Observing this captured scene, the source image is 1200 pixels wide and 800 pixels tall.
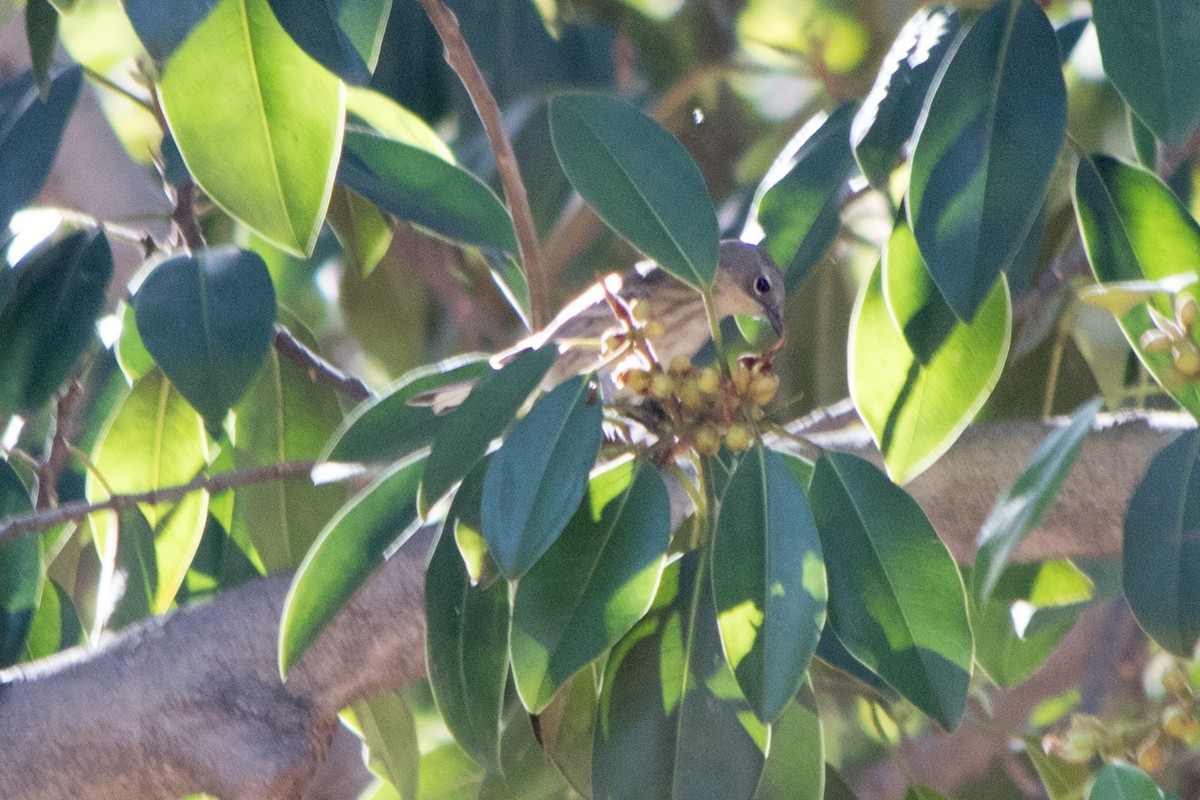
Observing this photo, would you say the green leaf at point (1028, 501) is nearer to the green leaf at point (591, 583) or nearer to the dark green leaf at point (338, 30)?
the green leaf at point (591, 583)

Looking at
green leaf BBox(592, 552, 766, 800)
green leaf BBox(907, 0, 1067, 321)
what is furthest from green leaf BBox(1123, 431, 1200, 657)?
green leaf BBox(592, 552, 766, 800)

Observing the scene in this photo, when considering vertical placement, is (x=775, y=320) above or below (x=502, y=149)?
below

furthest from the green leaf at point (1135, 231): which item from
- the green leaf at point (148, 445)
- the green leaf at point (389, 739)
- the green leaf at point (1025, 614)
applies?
the green leaf at point (148, 445)

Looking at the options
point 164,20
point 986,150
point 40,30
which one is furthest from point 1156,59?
point 40,30

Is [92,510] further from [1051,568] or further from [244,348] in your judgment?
[1051,568]

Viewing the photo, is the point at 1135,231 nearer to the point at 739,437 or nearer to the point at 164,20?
the point at 739,437

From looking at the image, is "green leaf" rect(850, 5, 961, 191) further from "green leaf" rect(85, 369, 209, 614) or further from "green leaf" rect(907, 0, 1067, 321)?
"green leaf" rect(85, 369, 209, 614)

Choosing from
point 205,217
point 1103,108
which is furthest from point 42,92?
point 1103,108
